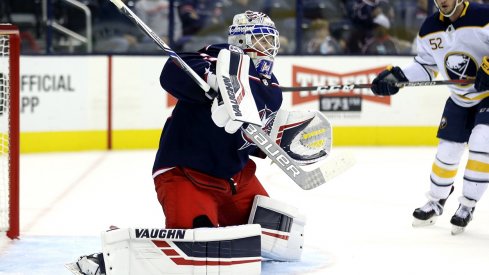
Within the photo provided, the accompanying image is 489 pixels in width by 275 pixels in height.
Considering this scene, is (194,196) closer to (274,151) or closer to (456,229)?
(274,151)

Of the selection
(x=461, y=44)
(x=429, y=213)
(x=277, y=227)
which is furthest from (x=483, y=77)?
(x=277, y=227)

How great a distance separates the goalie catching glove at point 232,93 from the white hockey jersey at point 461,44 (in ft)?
4.78

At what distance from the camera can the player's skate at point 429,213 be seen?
14.4ft

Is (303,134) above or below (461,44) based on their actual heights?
below

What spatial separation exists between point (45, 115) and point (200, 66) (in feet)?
13.2

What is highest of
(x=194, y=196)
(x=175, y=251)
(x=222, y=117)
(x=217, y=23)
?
(x=217, y=23)

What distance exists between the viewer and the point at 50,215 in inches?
182

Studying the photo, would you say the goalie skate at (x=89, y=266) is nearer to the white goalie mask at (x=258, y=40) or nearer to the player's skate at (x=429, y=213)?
the white goalie mask at (x=258, y=40)

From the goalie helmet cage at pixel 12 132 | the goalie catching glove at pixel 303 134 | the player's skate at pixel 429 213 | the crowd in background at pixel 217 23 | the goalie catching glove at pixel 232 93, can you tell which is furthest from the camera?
the crowd in background at pixel 217 23

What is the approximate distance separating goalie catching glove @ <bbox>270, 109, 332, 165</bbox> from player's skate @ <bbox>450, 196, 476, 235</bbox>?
97 cm

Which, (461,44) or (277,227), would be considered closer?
(277,227)

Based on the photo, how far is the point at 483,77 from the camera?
398 cm

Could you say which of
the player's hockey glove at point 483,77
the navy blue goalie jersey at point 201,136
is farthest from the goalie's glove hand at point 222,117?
the player's hockey glove at point 483,77

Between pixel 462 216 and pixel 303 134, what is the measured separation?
104cm
